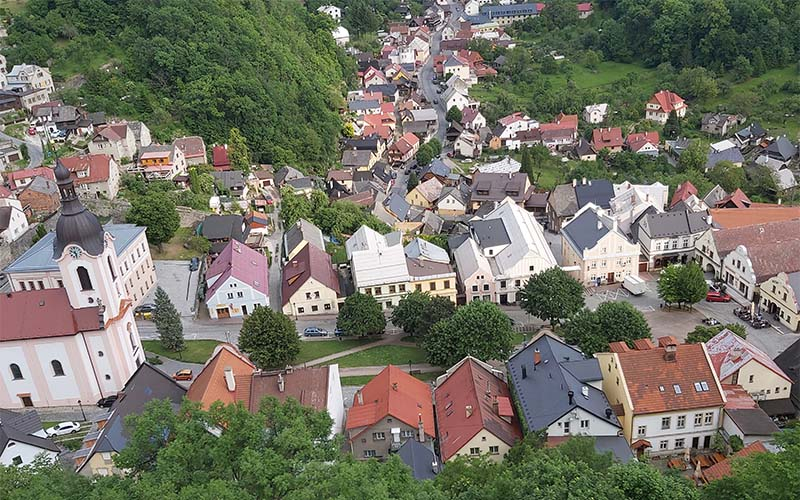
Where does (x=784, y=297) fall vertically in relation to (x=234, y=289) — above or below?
below

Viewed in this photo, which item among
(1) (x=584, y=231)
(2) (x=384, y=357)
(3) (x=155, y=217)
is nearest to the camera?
(2) (x=384, y=357)

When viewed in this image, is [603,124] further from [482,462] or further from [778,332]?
[482,462]

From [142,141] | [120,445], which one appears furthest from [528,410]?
[142,141]

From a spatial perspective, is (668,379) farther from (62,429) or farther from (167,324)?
(62,429)

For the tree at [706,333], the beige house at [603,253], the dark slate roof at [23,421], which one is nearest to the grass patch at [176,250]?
the dark slate roof at [23,421]

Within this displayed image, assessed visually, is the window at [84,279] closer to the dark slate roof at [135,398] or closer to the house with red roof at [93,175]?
the dark slate roof at [135,398]

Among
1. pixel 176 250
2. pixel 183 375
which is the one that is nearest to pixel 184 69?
pixel 176 250
